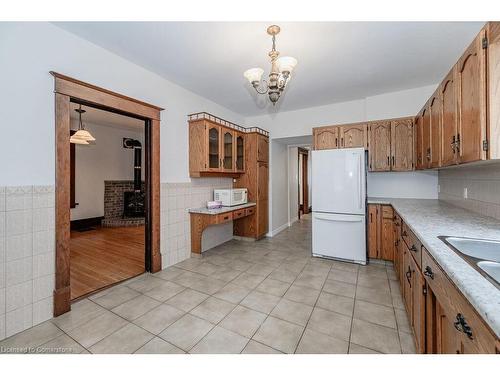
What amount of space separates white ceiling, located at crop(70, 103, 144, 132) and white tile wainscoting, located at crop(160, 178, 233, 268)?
2479mm

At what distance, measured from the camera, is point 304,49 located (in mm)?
2334

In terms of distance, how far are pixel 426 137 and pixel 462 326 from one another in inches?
94.0

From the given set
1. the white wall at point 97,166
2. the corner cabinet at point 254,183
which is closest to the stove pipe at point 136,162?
the white wall at point 97,166

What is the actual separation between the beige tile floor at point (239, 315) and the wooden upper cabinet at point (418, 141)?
57.0 inches

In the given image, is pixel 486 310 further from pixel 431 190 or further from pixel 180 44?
pixel 431 190

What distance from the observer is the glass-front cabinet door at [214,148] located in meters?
3.43

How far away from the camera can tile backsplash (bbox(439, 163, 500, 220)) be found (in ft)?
5.92

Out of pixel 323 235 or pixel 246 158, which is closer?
pixel 323 235

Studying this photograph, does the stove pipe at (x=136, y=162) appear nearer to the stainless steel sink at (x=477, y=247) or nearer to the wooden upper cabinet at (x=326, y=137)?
the wooden upper cabinet at (x=326, y=137)

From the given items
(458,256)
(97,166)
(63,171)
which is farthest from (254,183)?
(97,166)

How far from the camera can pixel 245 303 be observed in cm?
214

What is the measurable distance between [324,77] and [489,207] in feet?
7.41

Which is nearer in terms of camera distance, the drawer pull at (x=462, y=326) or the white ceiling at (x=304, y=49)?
the drawer pull at (x=462, y=326)
